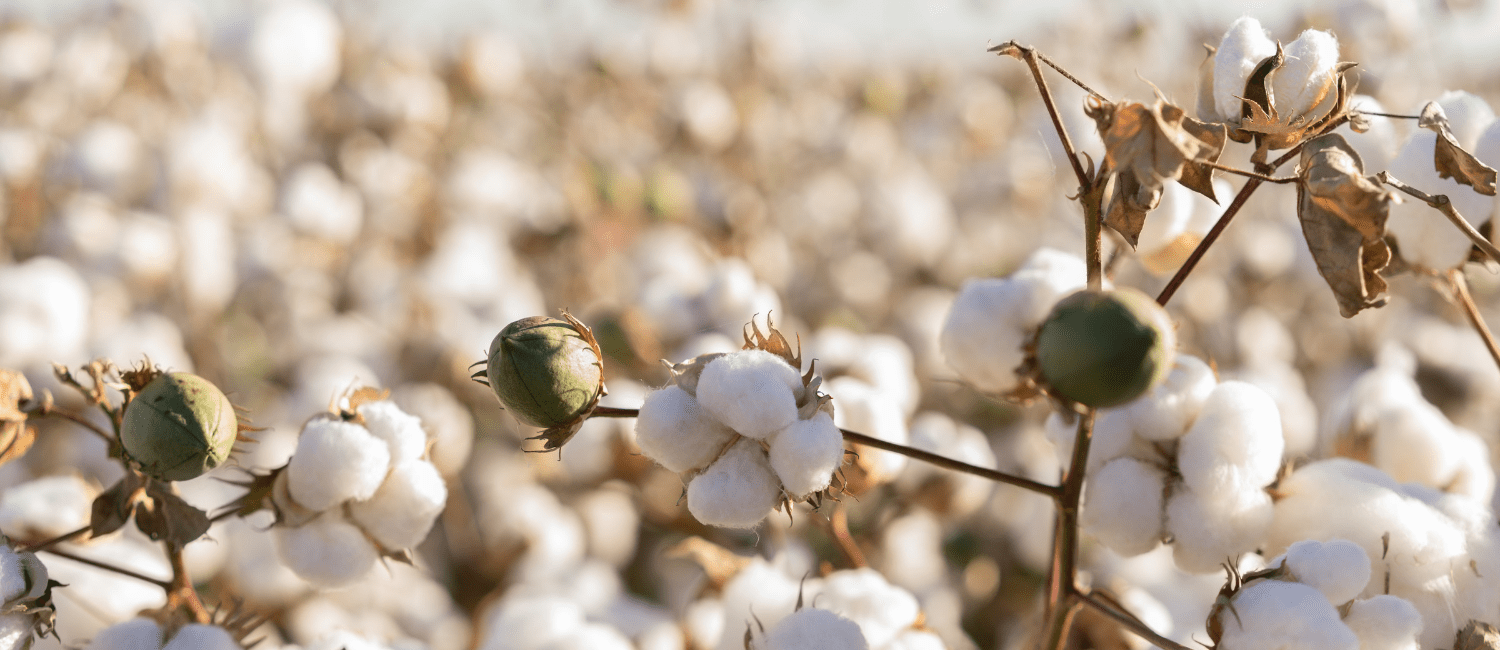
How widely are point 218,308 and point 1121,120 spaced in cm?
198

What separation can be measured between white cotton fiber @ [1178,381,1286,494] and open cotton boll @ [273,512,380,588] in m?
0.58

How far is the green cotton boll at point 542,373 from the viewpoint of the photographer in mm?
573

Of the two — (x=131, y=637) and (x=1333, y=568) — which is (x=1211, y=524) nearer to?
(x=1333, y=568)

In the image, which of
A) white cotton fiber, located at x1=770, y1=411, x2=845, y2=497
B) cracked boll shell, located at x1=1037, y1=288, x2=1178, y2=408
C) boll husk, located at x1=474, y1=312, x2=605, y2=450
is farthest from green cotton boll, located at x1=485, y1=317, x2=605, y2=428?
cracked boll shell, located at x1=1037, y1=288, x2=1178, y2=408

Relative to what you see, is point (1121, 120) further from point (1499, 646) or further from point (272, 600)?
point (272, 600)

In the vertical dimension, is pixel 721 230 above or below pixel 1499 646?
below

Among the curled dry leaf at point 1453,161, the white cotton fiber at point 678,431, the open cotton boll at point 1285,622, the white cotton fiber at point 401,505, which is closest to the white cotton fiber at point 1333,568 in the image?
the open cotton boll at point 1285,622

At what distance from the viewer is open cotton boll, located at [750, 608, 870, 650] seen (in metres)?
0.64

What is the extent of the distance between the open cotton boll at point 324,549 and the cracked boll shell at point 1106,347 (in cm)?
49

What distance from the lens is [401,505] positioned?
2.27 feet

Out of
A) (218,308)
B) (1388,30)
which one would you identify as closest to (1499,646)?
(1388,30)

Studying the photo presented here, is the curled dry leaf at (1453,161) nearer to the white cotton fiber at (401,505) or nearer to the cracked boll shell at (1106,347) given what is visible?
the cracked boll shell at (1106,347)

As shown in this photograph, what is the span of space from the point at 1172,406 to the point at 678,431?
1.12 ft

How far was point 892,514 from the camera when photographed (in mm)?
1278
